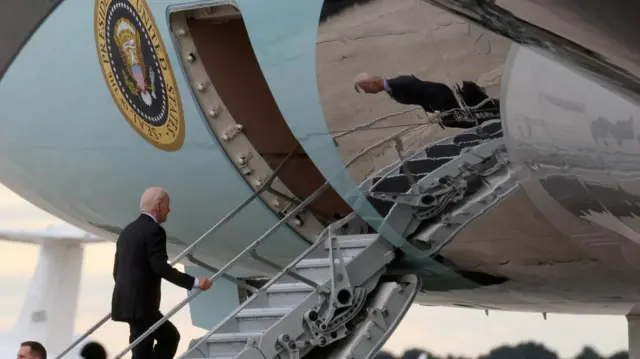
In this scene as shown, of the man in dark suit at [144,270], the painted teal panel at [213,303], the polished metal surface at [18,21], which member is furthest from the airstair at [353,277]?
the painted teal panel at [213,303]

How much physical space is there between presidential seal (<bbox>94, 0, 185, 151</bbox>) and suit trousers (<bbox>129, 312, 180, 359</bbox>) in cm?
104

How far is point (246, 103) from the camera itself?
6.45 metres

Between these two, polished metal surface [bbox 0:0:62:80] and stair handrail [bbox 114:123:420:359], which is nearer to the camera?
Answer: stair handrail [bbox 114:123:420:359]

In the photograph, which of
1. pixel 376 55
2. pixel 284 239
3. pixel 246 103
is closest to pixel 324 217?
pixel 284 239

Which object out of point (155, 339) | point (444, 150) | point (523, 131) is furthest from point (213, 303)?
point (523, 131)

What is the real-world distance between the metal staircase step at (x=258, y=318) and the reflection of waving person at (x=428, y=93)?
1.70 metres

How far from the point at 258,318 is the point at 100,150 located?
5.13ft

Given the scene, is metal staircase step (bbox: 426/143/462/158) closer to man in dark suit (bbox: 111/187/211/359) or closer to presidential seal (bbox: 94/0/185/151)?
man in dark suit (bbox: 111/187/211/359)

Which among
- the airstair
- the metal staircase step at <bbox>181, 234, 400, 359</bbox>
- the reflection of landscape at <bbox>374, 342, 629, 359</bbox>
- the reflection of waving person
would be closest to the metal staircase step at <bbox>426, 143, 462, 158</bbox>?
the airstair

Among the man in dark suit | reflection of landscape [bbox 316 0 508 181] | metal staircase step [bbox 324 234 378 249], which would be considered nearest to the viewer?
reflection of landscape [bbox 316 0 508 181]

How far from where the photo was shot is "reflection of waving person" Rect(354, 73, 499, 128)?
4379 millimetres

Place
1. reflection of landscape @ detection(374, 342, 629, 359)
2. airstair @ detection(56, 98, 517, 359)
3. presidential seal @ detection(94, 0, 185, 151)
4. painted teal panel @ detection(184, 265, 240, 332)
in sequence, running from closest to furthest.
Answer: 1. airstair @ detection(56, 98, 517, 359)
2. presidential seal @ detection(94, 0, 185, 151)
3. painted teal panel @ detection(184, 265, 240, 332)
4. reflection of landscape @ detection(374, 342, 629, 359)

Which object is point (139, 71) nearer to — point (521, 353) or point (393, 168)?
point (393, 168)

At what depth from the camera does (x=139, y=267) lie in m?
5.72
